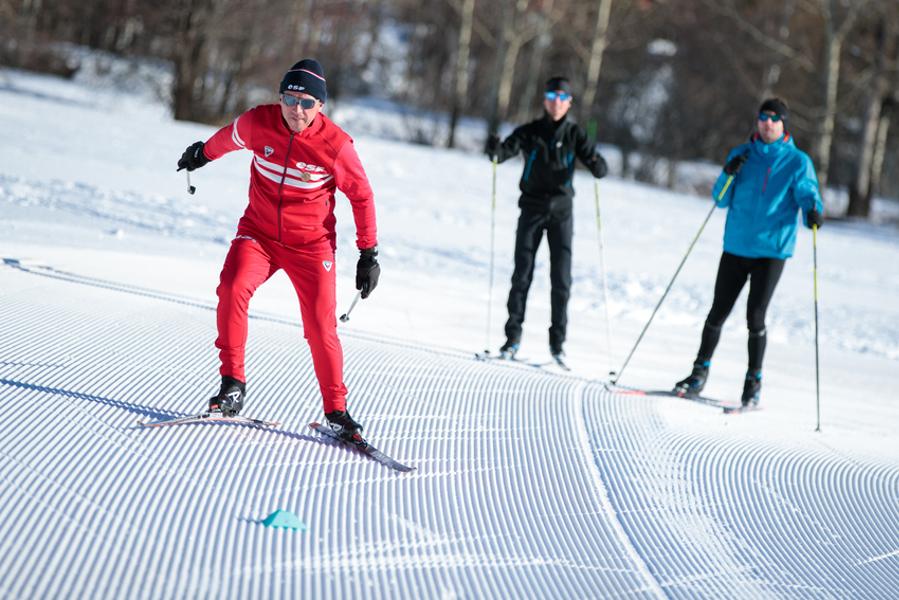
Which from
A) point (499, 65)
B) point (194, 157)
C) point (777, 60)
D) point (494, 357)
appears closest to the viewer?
point (194, 157)

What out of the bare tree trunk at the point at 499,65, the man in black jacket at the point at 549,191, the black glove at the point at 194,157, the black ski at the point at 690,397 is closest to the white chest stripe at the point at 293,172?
the black glove at the point at 194,157

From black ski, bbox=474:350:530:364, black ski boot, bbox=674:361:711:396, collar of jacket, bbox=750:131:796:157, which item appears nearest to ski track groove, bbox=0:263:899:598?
black ski boot, bbox=674:361:711:396

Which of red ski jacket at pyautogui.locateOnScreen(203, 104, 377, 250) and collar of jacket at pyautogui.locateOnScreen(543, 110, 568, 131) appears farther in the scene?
collar of jacket at pyautogui.locateOnScreen(543, 110, 568, 131)

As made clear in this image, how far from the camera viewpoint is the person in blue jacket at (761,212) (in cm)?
549

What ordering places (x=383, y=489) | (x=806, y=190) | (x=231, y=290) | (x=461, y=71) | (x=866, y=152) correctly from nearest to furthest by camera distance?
(x=383, y=489) < (x=231, y=290) < (x=806, y=190) < (x=866, y=152) < (x=461, y=71)

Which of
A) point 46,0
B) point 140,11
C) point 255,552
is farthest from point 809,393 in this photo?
point 46,0

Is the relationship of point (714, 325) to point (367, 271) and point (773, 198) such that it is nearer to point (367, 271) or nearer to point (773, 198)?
point (773, 198)

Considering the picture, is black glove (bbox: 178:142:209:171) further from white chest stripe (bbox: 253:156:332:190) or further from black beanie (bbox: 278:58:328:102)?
black beanie (bbox: 278:58:328:102)

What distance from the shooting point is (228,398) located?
3.79 meters

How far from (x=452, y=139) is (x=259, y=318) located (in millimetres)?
18712

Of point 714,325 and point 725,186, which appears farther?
point 714,325

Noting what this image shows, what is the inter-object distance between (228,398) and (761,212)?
10.8 ft

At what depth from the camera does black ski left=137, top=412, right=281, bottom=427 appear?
3.67m

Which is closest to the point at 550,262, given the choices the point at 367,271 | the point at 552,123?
the point at 552,123
